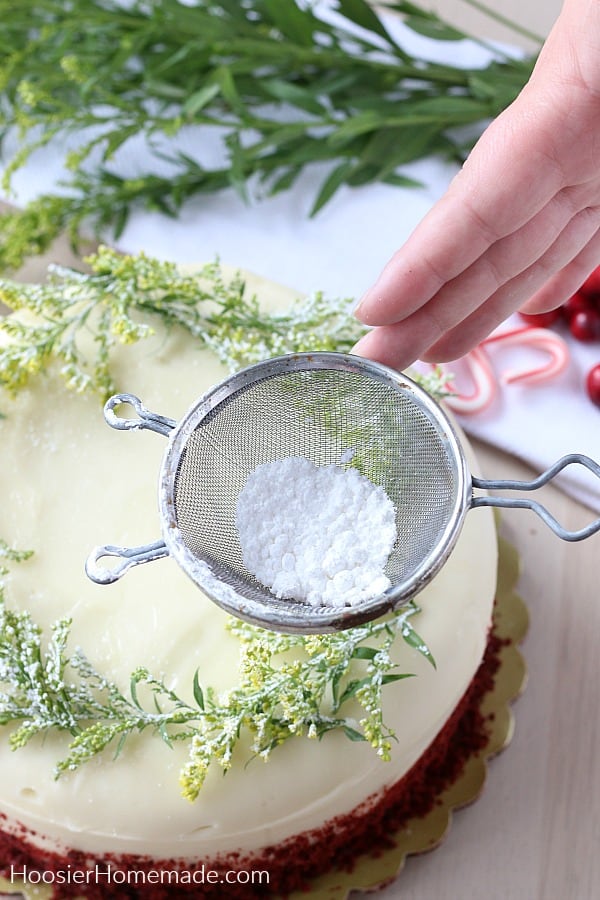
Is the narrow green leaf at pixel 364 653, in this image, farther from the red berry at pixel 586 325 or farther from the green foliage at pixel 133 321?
the red berry at pixel 586 325

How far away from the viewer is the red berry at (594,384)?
189 cm

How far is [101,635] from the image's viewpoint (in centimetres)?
140

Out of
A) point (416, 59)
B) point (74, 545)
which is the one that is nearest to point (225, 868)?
point (74, 545)

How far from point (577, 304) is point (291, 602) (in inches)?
41.1

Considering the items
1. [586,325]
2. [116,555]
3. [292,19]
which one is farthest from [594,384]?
[116,555]

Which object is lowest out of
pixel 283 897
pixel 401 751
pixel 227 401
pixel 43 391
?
pixel 283 897

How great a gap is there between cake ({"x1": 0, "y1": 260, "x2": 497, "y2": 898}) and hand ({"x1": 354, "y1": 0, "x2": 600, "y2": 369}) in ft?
1.08

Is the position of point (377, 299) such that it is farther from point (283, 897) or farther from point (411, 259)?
point (283, 897)

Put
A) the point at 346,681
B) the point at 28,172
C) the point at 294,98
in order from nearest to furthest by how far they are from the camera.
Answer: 1. the point at 346,681
2. the point at 294,98
3. the point at 28,172

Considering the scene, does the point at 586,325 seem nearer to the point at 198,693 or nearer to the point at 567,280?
the point at 567,280

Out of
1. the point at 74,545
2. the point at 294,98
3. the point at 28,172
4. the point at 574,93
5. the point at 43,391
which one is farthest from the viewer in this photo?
the point at 28,172

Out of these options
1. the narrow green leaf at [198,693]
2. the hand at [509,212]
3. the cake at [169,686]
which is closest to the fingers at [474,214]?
the hand at [509,212]

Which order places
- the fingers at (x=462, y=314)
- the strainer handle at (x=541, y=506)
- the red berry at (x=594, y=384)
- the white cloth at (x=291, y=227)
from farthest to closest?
the white cloth at (x=291, y=227), the red berry at (x=594, y=384), the fingers at (x=462, y=314), the strainer handle at (x=541, y=506)

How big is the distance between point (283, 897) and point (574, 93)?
1206 mm
